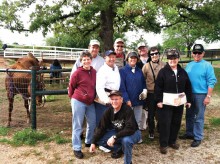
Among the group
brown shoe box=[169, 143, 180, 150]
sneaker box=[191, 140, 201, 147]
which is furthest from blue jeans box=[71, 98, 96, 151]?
sneaker box=[191, 140, 201, 147]

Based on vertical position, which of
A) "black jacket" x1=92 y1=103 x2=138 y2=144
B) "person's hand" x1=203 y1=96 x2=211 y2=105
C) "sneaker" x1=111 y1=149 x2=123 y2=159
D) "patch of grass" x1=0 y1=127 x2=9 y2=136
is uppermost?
"person's hand" x1=203 y1=96 x2=211 y2=105

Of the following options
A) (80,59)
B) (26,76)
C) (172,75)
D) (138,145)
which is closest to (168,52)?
(172,75)

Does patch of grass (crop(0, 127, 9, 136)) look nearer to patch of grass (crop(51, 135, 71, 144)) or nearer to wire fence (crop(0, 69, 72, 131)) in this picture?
wire fence (crop(0, 69, 72, 131))

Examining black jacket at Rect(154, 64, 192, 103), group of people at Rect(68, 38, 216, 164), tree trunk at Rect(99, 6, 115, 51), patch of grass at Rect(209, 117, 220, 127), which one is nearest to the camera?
group of people at Rect(68, 38, 216, 164)

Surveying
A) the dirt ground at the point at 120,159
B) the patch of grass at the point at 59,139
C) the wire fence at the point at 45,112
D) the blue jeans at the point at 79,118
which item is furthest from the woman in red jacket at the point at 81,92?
the wire fence at the point at 45,112

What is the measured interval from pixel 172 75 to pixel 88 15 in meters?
5.50

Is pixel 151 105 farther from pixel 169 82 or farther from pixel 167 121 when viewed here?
pixel 169 82

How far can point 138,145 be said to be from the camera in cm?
477

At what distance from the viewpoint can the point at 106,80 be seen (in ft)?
13.4

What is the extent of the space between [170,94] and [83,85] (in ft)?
4.63

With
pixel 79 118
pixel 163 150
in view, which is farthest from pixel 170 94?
pixel 79 118

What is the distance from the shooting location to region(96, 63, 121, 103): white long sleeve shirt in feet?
13.2

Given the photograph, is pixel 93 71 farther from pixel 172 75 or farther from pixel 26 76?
pixel 26 76

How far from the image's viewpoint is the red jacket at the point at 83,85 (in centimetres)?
Answer: 412
